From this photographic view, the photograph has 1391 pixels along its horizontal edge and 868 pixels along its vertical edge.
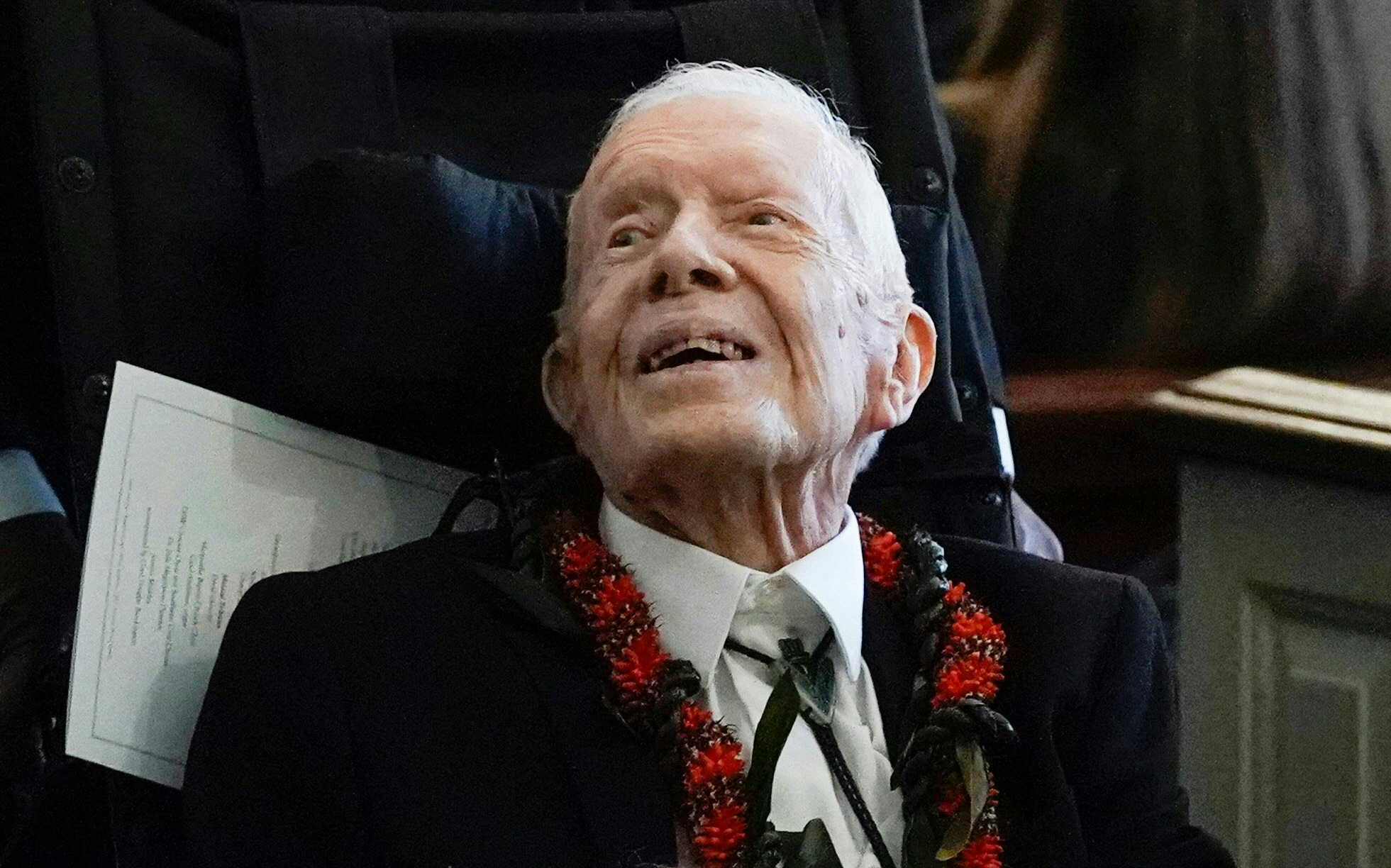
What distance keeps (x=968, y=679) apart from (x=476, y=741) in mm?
410

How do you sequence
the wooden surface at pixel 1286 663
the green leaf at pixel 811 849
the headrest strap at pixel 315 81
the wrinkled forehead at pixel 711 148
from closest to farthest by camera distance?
the green leaf at pixel 811 849
the wrinkled forehead at pixel 711 148
the headrest strap at pixel 315 81
the wooden surface at pixel 1286 663

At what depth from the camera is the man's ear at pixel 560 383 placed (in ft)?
4.98

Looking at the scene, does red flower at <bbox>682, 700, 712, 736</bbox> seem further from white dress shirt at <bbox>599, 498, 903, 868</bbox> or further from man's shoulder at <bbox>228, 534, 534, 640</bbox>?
man's shoulder at <bbox>228, 534, 534, 640</bbox>

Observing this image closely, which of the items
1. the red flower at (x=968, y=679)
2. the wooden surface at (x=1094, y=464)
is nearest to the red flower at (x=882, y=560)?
the red flower at (x=968, y=679)

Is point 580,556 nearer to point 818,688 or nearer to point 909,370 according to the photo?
point 818,688

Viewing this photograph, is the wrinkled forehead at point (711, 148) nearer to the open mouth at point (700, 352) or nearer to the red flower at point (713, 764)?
the open mouth at point (700, 352)

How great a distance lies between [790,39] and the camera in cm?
179

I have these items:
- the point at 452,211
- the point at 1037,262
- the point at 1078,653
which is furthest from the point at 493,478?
the point at 1037,262

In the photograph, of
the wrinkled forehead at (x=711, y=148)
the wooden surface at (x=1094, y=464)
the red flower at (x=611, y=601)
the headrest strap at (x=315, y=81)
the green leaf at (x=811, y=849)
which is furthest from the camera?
the wooden surface at (x=1094, y=464)

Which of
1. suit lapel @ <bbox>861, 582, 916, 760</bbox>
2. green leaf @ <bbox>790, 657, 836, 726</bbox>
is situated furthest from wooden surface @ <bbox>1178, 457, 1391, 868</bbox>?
green leaf @ <bbox>790, 657, 836, 726</bbox>

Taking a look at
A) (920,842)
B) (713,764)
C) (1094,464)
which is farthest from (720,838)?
(1094,464)

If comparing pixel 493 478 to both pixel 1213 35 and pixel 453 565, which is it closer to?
pixel 453 565

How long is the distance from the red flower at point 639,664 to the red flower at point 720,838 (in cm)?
12

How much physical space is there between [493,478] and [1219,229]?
4.49 feet
